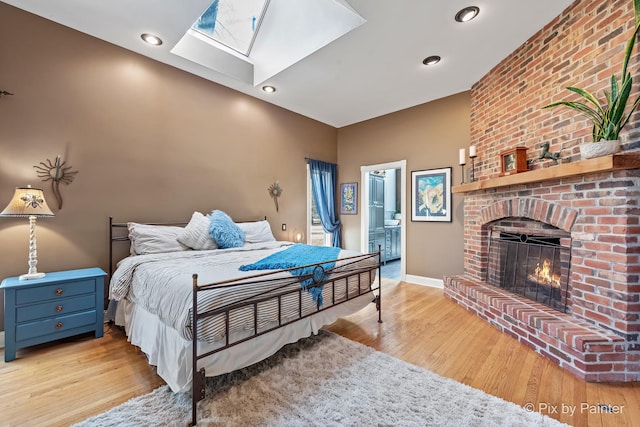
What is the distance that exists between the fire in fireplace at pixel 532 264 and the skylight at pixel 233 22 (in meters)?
4.01

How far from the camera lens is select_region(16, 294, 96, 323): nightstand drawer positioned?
87.7 inches

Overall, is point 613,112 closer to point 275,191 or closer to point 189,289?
point 189,289

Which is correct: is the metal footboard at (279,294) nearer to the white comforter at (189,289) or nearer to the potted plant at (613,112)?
the white comforter at (189,289)

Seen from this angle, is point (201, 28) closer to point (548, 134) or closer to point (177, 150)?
point (177, 150)

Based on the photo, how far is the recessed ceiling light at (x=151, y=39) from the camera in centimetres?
285

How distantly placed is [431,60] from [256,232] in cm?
314

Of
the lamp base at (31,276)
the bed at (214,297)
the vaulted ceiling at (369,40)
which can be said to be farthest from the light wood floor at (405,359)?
the vaulted ceiling at (369,40)

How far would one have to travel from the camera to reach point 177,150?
11.4 ft

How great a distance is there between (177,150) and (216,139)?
0.58 m

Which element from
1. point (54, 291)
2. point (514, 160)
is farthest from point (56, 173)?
point (514, 160)

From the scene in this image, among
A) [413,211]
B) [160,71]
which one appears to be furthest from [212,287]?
[413,211]

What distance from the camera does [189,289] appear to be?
5.56ft

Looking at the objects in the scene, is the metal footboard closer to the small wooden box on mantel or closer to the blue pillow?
the blue pillow

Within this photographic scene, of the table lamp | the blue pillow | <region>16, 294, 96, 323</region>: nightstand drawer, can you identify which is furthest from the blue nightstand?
the blue pillow
